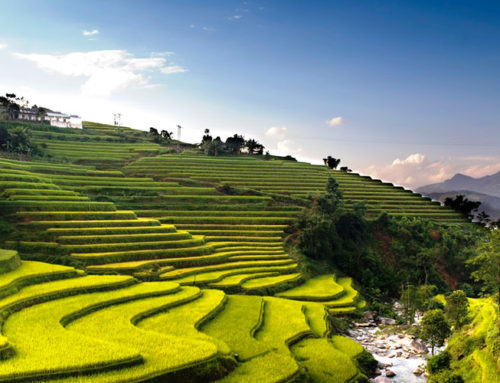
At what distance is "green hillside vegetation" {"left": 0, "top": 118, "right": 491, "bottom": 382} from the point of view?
13734mm

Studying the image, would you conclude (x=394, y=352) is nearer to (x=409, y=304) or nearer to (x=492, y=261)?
(x=492, y=261)

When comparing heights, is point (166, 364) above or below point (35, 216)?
below

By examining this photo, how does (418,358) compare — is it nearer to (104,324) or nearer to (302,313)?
→ (302,313)

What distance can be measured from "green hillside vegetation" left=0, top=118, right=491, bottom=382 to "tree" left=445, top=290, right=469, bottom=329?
5.98 meters

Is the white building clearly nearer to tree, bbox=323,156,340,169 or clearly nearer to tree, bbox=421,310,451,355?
tree, bbox=323,156,340,169

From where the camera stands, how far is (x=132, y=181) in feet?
162

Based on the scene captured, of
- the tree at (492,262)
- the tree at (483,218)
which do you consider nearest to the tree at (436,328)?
the tree at (492,262)

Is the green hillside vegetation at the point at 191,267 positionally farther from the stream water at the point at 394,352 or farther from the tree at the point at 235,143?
the tree at the point at 235,143

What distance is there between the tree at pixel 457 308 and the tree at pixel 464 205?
45005mm

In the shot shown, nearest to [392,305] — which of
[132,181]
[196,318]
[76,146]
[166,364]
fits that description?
[196,318]

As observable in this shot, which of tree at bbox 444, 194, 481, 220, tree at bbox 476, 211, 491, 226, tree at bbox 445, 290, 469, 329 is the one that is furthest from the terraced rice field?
tree at bbox 444, 194, 481, 220

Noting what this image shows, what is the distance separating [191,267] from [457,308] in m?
18.2

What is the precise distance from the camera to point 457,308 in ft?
76.6

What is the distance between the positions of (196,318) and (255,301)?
18.7 ft
